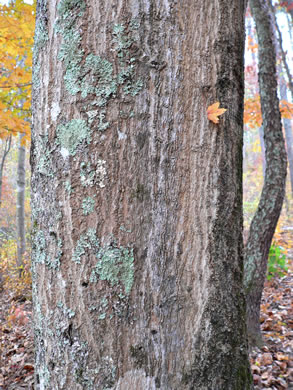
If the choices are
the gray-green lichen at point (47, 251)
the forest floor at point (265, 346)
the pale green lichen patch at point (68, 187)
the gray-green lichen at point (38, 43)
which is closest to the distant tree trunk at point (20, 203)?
the forest floor at point (265, 346)

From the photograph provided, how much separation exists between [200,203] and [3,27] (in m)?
4.16

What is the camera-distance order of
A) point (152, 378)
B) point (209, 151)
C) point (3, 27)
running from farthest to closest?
1. point (3, 27)
2. point (209, 151)
3. point (152, 378)

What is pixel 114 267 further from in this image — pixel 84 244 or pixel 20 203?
pixel 20 203

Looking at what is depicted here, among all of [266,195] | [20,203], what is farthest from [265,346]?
[20,203]

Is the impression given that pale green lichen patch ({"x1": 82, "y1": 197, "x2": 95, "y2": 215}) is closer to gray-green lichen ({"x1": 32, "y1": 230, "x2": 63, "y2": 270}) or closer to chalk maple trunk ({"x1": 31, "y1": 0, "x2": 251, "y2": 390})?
chalk maple trunk ({"x1": 31, "y1": 0, "x2": 251, "y2": 390})

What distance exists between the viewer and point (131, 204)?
0.89 meters

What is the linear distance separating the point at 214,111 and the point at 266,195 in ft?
9.19

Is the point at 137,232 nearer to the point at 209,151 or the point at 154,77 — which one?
the point at 209,151

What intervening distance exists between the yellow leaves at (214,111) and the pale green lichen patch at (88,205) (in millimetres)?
446

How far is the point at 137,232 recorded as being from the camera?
0.89 m

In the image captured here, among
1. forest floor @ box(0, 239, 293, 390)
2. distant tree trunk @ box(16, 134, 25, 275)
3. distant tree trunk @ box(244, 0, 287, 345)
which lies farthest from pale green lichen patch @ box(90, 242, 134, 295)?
distant tree trunk @ box(16, 134, 25, 275)

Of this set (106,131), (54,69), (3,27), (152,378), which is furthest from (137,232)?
(3,27)

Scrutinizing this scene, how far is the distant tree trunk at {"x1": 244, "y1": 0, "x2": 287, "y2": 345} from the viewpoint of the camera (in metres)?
3.43

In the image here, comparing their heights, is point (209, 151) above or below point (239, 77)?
below
